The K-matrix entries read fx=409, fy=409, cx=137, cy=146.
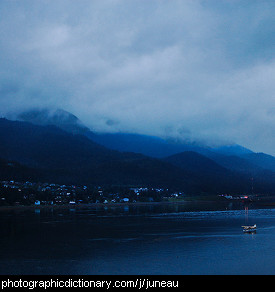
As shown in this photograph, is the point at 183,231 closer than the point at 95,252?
No

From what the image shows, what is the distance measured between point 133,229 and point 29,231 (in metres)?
15.0

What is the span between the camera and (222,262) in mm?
33562

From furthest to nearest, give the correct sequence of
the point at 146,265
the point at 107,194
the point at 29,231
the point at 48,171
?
the point at 48,171
the point at 107,194
the point at 29,231
the point at 146,265

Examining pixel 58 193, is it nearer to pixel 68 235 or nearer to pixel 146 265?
pixel 68 235

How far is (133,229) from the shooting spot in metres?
60.2

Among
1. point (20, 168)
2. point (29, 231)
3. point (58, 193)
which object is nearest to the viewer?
point (29, 231)

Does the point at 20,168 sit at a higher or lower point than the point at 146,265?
higher

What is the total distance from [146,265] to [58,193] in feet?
403
